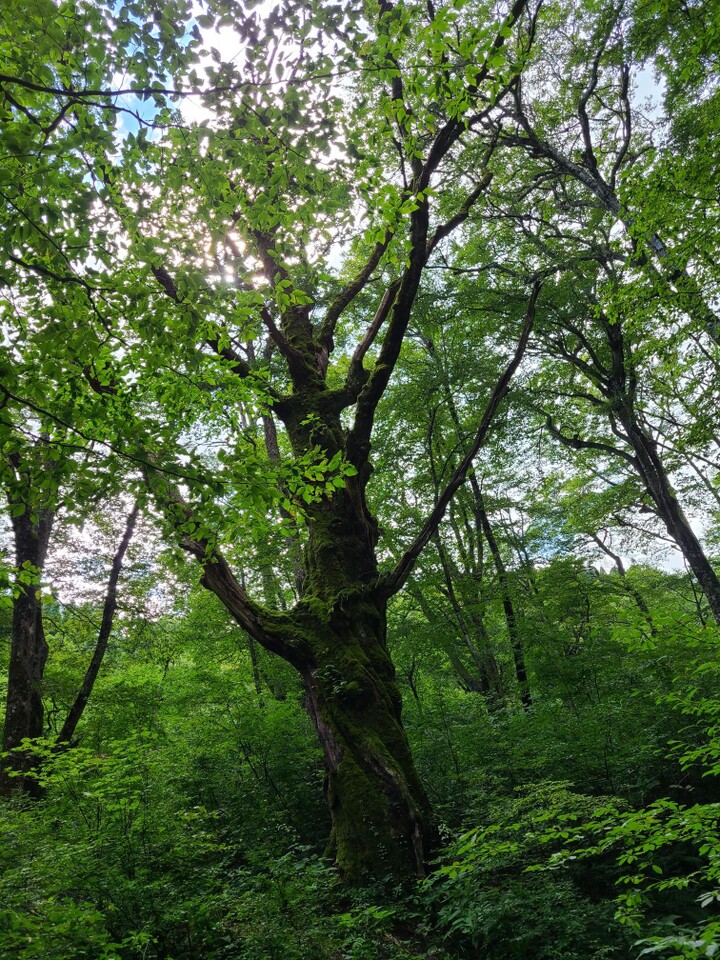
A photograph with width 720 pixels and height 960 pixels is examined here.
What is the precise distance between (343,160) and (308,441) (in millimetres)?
2745

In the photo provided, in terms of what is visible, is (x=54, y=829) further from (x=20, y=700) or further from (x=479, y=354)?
(x=479, y=354)

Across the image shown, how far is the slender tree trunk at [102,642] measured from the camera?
824 centimetres

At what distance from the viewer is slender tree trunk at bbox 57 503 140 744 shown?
8.24m

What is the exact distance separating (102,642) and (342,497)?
5559 millimetres

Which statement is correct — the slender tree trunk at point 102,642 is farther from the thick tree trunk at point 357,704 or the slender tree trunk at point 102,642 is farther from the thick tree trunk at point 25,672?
the thick tree trunk at point 357,704

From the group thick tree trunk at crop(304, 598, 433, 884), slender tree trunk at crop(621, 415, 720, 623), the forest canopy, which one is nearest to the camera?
the forest canopy

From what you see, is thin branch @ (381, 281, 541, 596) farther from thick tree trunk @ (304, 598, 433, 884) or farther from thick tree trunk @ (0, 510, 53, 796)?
thick tree trunk @ (0, 510, 53, 796)

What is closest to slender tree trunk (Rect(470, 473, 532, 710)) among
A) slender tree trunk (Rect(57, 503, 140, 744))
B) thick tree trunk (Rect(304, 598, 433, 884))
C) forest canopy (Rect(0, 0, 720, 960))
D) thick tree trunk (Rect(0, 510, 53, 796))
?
forest canopy (Rect(0, 0, 720, 960))

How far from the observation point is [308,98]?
4211 millimetres

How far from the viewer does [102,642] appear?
888 cm

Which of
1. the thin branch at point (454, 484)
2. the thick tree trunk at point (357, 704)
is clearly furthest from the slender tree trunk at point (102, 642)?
the thin branch at point (454, 484)

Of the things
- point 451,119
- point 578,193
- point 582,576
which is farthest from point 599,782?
point 578,193

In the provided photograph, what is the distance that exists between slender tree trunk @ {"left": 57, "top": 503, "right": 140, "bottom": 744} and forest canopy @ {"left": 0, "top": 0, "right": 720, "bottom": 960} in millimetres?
157

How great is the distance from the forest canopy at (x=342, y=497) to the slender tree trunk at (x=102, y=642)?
0.16 meters
